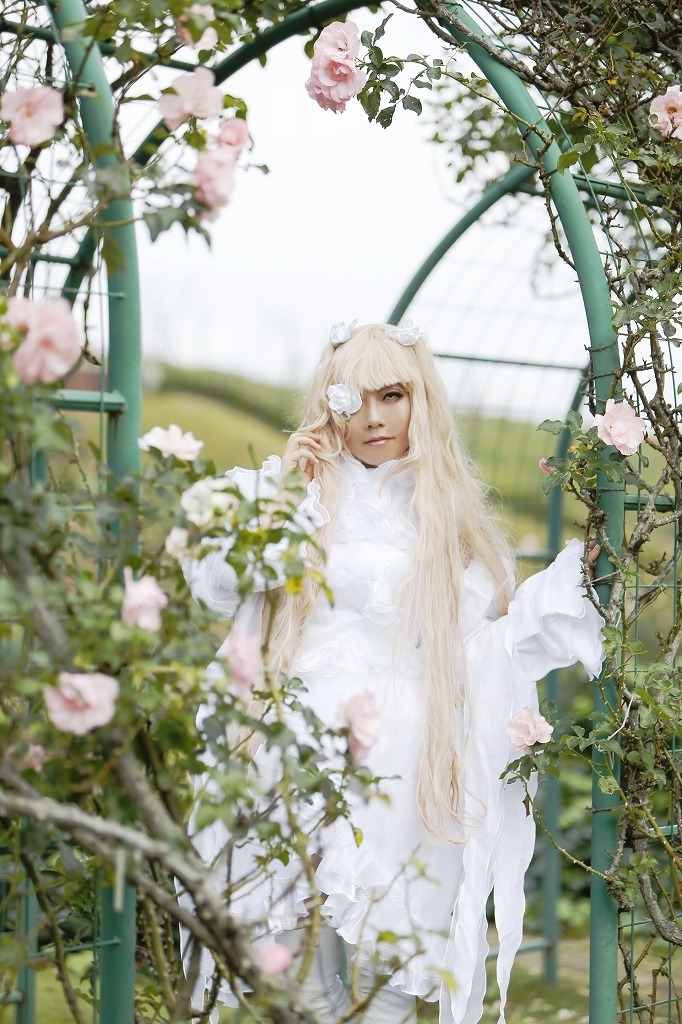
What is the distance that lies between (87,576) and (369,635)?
1087mm

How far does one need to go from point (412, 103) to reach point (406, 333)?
50 cm

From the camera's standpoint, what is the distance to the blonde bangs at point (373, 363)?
258 cm

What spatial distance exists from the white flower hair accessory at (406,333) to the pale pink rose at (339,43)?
59cm

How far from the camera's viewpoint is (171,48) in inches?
67.1

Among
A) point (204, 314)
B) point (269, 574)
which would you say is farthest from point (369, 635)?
point (204, 314)

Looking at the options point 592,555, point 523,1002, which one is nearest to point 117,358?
point 592,555

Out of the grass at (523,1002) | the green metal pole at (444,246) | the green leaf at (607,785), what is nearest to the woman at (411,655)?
the green leaf at (607,785)

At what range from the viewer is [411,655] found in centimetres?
247

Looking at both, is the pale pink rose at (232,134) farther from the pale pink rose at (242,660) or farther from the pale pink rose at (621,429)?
the pale pink rose at (621,429)

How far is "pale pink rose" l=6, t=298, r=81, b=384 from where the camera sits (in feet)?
4.43

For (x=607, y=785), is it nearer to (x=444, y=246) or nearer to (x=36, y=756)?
(x=36, y=756)

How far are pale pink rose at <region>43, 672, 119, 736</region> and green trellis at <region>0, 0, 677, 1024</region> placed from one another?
20 centimetres

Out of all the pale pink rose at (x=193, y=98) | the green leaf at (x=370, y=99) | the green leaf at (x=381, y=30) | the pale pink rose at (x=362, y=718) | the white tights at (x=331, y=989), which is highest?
the green leaf at (x=381, y=30)

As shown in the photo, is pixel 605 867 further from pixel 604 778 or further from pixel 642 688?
pixel 642 688
